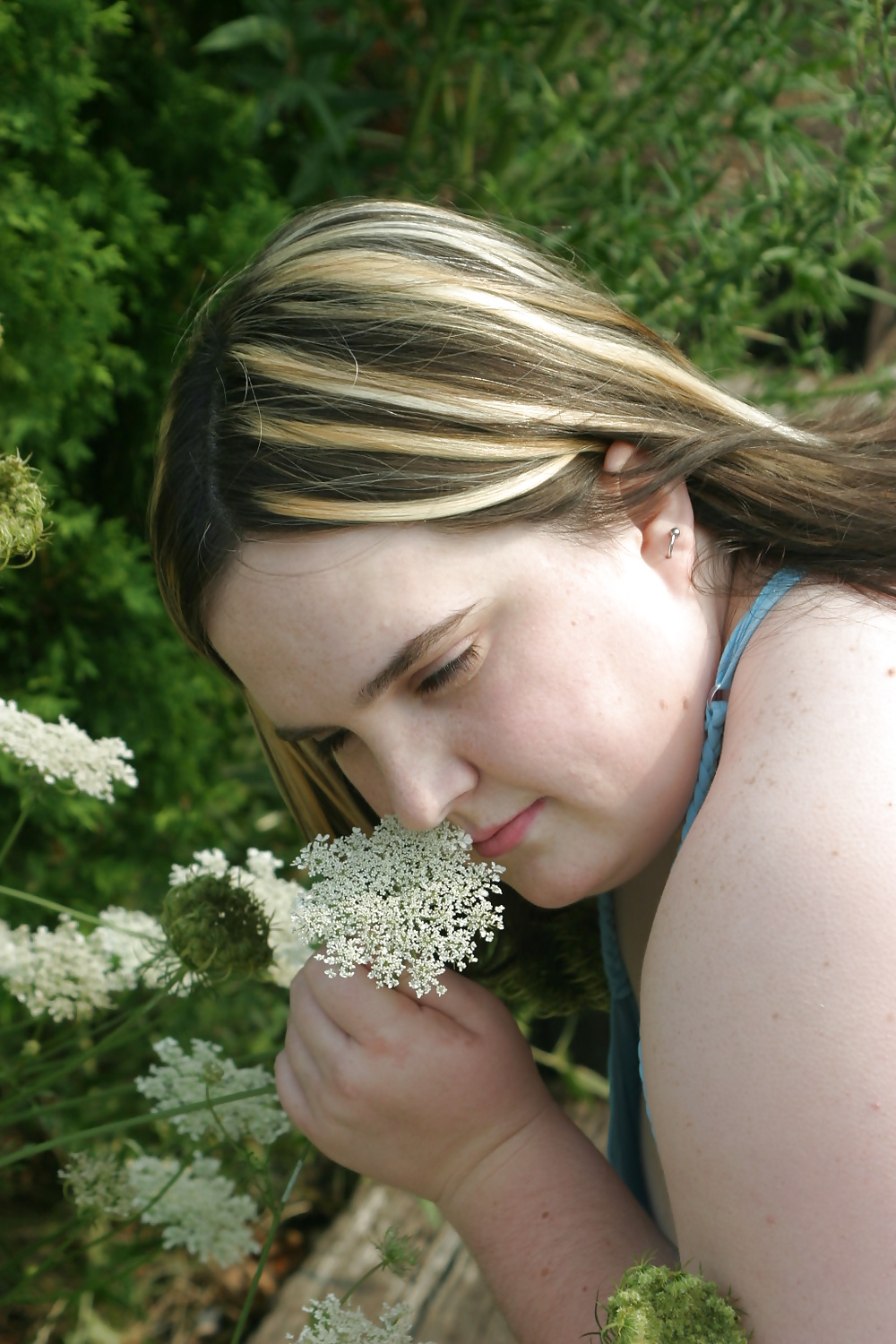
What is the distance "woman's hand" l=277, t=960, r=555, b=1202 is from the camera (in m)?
1.10

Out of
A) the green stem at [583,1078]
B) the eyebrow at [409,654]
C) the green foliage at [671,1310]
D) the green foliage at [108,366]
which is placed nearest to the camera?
the green foliage at [671,1310]

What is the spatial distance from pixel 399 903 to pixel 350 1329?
1.30ft

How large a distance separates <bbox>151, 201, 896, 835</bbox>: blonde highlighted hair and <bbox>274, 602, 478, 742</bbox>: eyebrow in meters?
0.09

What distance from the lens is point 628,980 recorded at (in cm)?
134

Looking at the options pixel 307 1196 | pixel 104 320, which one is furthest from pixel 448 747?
pixel 307 1196

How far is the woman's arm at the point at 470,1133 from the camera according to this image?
1077 millimetres

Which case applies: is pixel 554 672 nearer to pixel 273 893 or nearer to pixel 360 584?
pixel 360 584

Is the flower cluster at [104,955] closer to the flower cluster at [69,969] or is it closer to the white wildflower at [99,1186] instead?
the flower cluster at [69,969]

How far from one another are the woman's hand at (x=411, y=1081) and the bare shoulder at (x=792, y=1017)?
271 mm

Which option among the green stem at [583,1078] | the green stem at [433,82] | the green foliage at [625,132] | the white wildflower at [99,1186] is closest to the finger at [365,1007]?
the white wildflower at [99,1186]

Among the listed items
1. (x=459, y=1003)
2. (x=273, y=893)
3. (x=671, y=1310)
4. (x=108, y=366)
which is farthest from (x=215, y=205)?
(x=671, y=1310)

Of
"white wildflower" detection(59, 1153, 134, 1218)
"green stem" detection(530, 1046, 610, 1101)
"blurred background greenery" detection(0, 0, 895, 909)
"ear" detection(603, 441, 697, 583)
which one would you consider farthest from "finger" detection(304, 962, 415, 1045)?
"green stem" detection(530, 1046, 610, 1101)

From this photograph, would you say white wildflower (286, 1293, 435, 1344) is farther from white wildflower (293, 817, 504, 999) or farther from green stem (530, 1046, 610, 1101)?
A: green stem (530, 1046, 610, 1101)

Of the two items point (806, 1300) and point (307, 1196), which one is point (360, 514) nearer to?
point (806, 1300)
